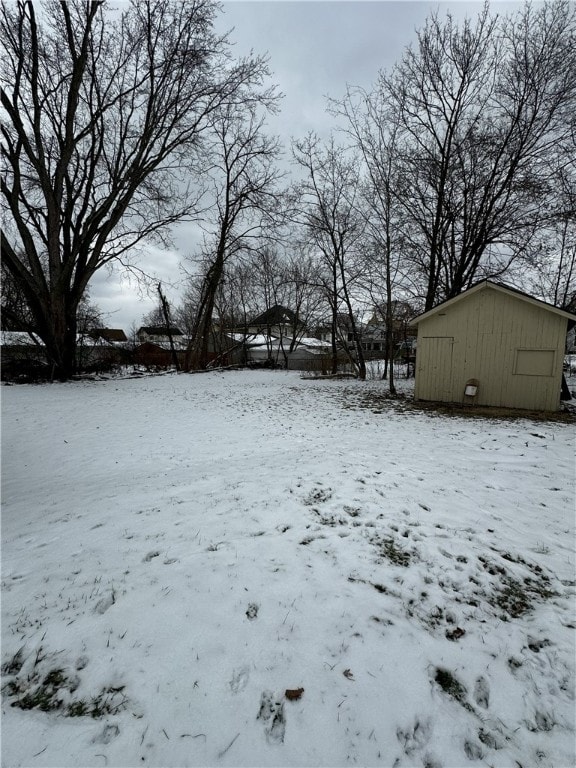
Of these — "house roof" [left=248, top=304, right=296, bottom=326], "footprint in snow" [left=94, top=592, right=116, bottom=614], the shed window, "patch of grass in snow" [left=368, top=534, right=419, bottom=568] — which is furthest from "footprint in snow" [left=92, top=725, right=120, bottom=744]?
"house roof" [left=248, top=304, right=296, bottom=326]

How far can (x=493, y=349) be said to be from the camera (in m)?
10.4

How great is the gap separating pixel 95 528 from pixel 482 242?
59.2 ft

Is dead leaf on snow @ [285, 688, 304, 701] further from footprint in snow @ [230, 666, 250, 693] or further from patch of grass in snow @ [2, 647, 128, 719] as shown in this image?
patch of grass in snow @ [2, 647, 128, 719]

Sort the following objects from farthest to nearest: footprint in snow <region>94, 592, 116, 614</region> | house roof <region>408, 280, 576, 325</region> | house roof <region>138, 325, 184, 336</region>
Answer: house roof <region>138, 325, 184, 336</region> → house roof <region>408, 280, 576, 325</region> → footprint in snow <region>94, 592, 116, 614</region>

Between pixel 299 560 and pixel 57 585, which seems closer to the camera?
pixel 57 585

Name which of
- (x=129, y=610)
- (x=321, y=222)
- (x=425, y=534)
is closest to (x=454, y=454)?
(x=425, y=534)

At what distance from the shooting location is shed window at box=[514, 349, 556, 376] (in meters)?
9.72

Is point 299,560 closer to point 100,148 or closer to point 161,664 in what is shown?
point 161,664

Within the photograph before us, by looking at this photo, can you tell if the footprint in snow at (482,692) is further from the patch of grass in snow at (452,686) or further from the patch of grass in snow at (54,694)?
the patch of grass in snow at (54,694)

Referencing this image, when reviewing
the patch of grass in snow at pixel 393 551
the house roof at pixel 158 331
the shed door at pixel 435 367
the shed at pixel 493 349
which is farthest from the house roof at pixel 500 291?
the house roof at pixel 158 331

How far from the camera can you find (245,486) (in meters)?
4.32

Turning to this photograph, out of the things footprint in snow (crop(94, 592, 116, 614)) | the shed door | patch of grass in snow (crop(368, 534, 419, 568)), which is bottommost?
footprint in snow (crop(94, 592, 116, 614))

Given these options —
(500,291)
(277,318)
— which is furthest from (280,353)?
(500,291)

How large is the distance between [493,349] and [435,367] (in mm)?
1772
